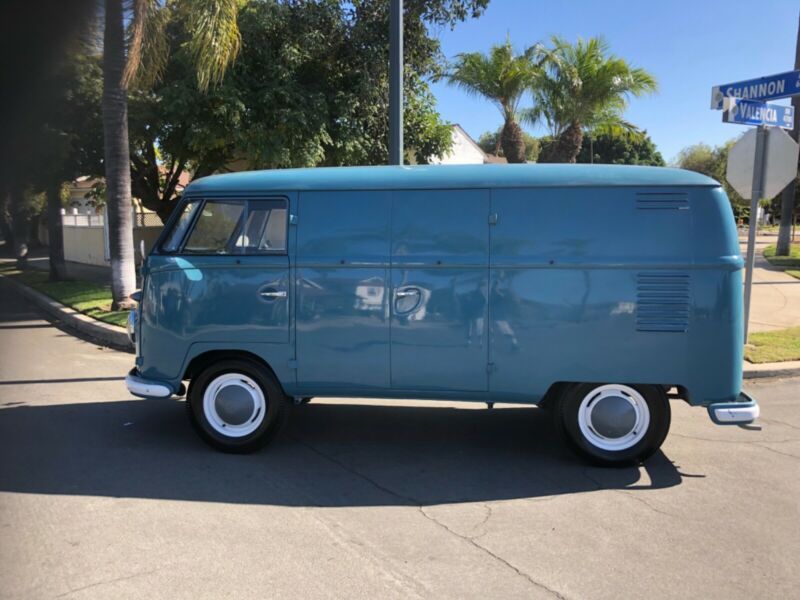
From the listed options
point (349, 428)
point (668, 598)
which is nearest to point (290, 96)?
point (349, 428)

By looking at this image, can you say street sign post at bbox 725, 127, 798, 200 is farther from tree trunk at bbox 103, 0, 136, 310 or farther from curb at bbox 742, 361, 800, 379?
tree trunk at bbox 103, 0, 136, 310

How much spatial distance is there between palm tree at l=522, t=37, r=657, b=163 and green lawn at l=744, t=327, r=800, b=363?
8098mm

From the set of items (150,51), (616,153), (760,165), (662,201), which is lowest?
(662,201)

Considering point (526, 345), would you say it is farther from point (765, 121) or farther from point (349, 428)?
point (765, 121)

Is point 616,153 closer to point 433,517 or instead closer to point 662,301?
point 662,301

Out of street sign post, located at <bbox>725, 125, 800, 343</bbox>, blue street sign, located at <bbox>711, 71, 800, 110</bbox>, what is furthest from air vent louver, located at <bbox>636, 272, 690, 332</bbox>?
blue street sign, located at <bbox>711, 71, 800, 110</bbox>

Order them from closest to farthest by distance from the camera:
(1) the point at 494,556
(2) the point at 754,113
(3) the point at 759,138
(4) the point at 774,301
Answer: (1) the point at 494,556
(2) the point at 754,113
(3) the point at 759,138
(4) the point at 774,301

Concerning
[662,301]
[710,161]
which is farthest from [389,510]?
[710,161]

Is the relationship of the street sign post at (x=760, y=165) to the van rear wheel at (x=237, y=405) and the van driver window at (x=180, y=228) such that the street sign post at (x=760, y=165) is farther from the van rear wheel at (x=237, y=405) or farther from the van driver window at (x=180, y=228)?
the van driver window at (x=180, y=228)

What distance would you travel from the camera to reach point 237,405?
5082mm

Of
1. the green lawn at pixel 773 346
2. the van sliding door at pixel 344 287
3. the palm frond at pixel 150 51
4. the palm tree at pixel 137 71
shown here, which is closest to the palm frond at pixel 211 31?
the palm tree at pixel 137 71

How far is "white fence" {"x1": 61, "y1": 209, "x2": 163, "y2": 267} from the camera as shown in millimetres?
20891

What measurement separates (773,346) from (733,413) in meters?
5.01

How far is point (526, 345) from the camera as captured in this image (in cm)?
465
